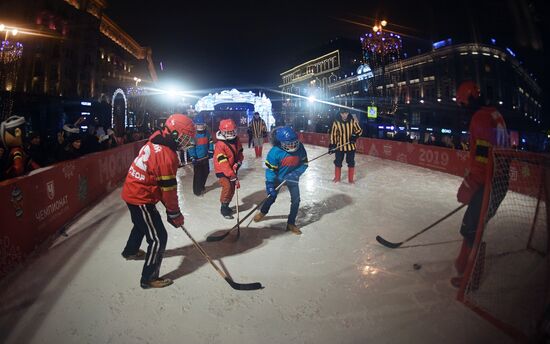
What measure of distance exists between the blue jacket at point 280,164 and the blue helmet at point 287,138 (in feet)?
0.31

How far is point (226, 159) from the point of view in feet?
19.2

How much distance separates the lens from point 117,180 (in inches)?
380

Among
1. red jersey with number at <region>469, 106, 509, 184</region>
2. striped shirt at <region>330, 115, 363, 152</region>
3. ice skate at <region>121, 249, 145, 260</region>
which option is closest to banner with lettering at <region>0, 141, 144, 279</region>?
ice skate at <region>121, 249, 145, 260</region>

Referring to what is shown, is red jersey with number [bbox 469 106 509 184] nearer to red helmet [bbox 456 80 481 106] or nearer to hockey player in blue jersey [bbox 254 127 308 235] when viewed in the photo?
red helmet [bbox 456 80 481 106]

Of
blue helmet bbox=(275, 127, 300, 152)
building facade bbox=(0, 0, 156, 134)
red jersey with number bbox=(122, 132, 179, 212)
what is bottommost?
red jersey with number bbox=(122, 132, 179, 212)

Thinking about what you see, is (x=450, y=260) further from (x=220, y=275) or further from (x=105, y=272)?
(x=105, y=272)

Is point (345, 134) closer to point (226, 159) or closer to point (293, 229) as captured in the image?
point (226, 159)

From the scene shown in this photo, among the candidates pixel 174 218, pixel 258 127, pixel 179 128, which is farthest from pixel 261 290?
pixel 258 127

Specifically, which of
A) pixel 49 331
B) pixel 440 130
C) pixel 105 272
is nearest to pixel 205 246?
pixel 105 272

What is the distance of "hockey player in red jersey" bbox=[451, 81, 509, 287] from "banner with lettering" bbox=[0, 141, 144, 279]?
216 inches

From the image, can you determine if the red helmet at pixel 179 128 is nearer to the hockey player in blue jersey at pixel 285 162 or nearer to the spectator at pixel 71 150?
the hockey player in blue jersey at pixel 285 162

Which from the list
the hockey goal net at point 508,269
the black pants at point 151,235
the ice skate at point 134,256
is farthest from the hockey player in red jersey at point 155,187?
the hockey goal net at point 508,269

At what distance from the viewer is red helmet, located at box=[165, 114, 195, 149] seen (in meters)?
3.53

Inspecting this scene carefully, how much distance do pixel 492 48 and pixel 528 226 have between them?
48.8m
